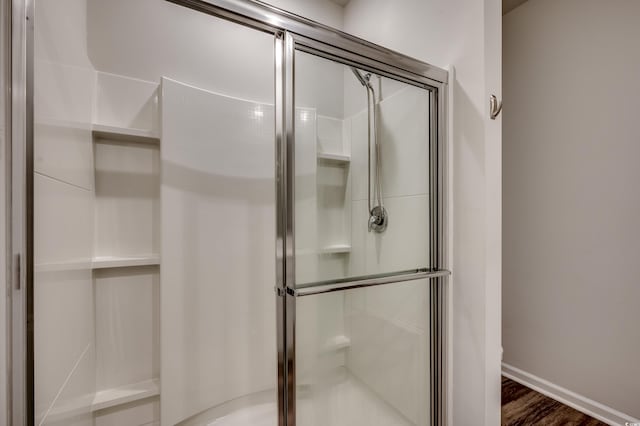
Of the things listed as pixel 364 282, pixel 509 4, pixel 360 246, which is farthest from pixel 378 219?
pixel 509 4

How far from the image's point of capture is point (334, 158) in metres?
1.00

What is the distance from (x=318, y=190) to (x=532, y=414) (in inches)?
62.7

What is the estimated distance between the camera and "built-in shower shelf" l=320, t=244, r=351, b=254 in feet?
3.19

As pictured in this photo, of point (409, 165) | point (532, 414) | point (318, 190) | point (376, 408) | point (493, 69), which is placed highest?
point (493, 69)

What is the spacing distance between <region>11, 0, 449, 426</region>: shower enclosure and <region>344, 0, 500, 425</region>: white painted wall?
63 mm

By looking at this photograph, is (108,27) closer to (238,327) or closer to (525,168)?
(238,327)

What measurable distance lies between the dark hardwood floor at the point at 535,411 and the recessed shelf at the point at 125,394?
5.24 feet

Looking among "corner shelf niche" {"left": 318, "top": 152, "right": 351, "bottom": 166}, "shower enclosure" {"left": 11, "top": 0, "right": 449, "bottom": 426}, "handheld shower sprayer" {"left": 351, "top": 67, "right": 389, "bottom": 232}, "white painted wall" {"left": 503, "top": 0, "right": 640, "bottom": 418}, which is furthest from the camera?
"white painted wall" {"left": 503, "top": 0, "right": 640, "bottom": 418}

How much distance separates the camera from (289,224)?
0.87 m

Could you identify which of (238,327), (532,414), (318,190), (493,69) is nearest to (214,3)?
(318,190)

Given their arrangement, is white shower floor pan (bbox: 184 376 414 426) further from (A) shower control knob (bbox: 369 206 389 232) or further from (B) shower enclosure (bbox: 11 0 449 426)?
(A) shower control knob (bbox: 369 206 389 232)

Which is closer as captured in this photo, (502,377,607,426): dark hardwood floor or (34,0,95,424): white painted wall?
(34,0,95,424): white painted wall

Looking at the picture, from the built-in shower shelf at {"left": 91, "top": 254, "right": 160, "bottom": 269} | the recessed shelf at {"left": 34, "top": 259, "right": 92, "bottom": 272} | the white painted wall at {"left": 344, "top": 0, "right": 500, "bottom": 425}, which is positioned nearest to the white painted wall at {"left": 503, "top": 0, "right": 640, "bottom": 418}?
the white painted wall at {"left": 344, "top": 0, "right": 500, "bottom": 425}

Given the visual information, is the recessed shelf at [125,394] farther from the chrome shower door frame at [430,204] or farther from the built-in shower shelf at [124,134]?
the built-in shower shelf at [124,134]
